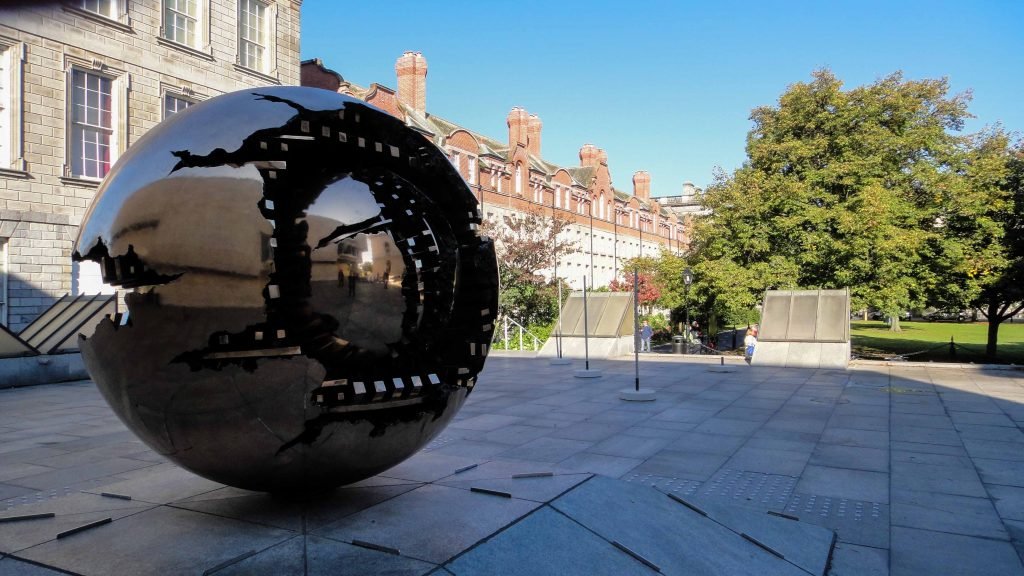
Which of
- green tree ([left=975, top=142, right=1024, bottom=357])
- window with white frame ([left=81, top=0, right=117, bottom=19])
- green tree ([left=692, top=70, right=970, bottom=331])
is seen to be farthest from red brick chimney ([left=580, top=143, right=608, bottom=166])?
window with white frame ([left=81, top=0, right=117, bottom=19])

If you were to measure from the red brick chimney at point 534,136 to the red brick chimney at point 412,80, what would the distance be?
14.4 meters

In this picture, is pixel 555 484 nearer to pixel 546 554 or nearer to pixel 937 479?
pixel 546 554

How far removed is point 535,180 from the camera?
2042 inches

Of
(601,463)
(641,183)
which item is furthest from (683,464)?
(641,183)

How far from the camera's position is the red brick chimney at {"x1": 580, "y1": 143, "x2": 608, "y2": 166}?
2579 inches

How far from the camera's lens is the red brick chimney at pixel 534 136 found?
55.7 metres

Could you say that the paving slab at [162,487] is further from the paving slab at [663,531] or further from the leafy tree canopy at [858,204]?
the leafy tree canopy at [858,204]

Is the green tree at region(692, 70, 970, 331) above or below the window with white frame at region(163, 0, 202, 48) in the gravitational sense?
below

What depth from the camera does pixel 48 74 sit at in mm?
19297

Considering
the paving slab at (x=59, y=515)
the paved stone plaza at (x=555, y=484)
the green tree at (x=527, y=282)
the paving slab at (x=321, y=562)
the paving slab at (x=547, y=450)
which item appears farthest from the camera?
the green tree at (x=527, y=282)

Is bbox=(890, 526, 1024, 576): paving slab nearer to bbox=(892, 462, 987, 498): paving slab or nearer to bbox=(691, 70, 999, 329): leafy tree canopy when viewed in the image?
bbox=(892, 462, 987, 498): paving slab

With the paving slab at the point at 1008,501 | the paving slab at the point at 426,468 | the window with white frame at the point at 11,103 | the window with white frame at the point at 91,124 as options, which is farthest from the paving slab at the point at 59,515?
the window with white frame at the point at 91,124

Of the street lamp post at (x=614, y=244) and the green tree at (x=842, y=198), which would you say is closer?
the green tree at (x=842, y=198)

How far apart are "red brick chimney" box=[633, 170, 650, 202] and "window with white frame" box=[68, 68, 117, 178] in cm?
6572
